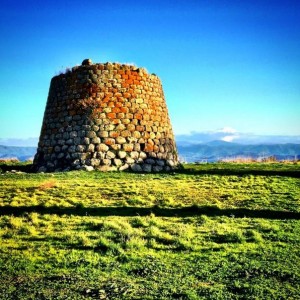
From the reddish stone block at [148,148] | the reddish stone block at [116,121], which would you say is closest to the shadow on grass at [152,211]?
the reddish stone block at [148,148]

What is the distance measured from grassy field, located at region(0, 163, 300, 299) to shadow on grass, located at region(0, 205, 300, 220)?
0.03m

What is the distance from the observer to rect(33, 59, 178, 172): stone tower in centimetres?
1753

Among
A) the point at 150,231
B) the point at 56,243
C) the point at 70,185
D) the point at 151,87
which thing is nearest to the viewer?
the point at 56,243

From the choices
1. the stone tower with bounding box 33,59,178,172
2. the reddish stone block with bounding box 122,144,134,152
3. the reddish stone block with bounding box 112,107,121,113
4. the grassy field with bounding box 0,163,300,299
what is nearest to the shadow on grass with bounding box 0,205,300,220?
the grassy field with bounding box 0,163,300,299

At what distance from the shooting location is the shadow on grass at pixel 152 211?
8.88 metres

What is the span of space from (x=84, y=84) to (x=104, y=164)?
14.5 ft

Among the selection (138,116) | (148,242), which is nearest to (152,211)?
(148,242)

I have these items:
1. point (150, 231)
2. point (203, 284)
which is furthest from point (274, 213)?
point (203, 284)

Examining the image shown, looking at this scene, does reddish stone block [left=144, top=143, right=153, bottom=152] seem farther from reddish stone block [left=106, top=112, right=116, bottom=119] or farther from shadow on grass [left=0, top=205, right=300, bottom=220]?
shadow on grass [left=0, top=205, right=300, bottom=220]

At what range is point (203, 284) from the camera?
458 centimetres

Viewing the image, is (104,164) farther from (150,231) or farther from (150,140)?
(150,231)

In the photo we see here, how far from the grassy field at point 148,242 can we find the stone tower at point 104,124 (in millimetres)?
4945

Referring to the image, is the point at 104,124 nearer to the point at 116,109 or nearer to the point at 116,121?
the point at 116,121

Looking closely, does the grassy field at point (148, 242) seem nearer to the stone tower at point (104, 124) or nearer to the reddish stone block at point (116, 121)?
the stone tower at point (104, 124)
